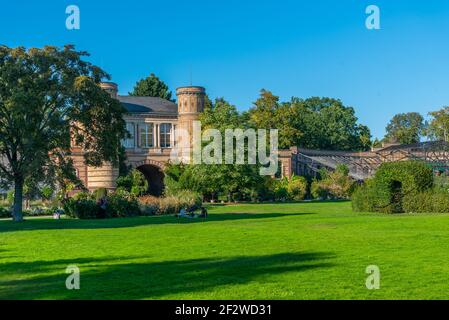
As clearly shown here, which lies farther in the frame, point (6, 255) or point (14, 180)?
point (14, 180)

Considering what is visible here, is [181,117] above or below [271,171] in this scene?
above

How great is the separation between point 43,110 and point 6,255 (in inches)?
478

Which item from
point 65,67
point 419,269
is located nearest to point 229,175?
point 65,67

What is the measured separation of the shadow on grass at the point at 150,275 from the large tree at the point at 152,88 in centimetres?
7538

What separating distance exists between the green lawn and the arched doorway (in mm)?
44151

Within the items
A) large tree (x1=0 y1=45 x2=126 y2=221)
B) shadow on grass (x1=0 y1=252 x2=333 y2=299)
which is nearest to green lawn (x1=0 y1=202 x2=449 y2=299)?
shadow on grass (x1=0 y1=252 x2=333 y2=299)

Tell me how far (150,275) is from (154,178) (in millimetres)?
55745

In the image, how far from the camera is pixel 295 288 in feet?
33.1

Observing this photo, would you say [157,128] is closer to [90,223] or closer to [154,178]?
[154,178]

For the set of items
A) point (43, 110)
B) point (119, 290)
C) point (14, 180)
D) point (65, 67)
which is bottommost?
point (119, 290)

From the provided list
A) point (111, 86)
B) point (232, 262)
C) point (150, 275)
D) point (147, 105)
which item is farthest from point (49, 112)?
point (147, 105)

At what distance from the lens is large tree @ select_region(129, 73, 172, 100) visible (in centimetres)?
8812

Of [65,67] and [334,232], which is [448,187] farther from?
[65,67]

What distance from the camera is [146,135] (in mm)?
64188
